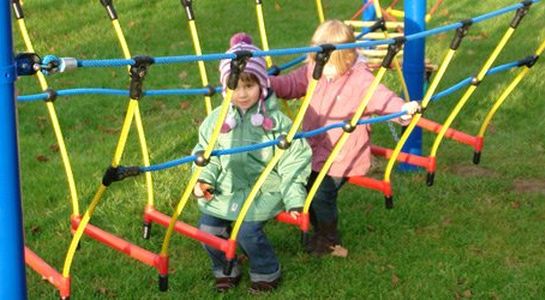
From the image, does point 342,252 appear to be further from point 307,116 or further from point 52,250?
point 52,250

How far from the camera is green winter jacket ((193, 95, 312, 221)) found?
4.09 meters

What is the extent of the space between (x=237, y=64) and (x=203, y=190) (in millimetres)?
953

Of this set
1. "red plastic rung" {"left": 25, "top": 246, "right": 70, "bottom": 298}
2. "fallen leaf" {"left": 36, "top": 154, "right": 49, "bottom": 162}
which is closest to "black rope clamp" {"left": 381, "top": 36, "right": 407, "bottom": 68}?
"red plastic rung" {"left": 25, "top": 246, "right": 70, "bottom": 298}

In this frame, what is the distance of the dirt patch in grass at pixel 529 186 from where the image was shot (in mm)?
5758

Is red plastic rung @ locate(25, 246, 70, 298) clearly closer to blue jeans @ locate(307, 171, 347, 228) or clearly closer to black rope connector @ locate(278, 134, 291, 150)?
black rope connector @ locate(278, 134, 291, 150)

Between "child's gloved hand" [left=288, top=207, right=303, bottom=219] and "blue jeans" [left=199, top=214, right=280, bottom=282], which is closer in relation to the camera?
"child's gloved hand" [left=288, top=207, right=303, bottom=219]

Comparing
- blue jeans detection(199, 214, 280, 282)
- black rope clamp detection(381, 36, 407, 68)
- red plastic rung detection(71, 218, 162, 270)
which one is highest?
black rope clamp detection(381, 36, 407, 68)

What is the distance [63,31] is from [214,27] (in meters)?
1.94

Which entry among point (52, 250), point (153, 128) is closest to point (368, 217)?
point (52, 250)

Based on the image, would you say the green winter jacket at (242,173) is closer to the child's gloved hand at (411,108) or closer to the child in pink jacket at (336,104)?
the child in pink jacket at (336,104)

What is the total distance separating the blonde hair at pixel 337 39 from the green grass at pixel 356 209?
1107mm

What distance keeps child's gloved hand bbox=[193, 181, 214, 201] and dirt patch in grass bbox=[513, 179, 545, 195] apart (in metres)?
2.58

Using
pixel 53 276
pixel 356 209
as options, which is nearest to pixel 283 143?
pixel 53 276

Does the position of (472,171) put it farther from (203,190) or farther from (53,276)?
(53,276)
